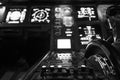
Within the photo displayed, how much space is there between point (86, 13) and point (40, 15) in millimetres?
1423

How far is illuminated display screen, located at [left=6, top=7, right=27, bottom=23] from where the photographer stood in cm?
439

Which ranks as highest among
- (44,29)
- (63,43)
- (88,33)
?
(44,29)

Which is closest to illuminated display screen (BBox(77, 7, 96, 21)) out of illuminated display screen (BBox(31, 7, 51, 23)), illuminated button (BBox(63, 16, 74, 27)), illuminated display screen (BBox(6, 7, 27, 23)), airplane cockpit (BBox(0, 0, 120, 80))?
airplane cockpit (BBox(0, 0, 120, 80))

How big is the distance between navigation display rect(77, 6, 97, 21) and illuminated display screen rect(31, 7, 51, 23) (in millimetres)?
964

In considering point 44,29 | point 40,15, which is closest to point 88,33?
point 44,29

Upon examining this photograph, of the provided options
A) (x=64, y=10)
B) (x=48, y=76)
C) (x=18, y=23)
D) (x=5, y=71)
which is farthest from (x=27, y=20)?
(x=48, y=76)

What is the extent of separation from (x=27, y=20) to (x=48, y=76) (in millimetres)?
3055

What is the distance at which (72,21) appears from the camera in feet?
14.3

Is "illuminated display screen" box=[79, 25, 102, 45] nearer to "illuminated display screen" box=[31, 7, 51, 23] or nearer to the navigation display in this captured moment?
the navigation display

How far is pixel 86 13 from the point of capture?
4.56 metres

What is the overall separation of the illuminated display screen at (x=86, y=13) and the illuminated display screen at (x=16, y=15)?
1.72 m

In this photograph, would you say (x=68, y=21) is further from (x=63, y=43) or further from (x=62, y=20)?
(x=63, y=43)

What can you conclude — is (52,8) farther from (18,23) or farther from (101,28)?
(101,28)

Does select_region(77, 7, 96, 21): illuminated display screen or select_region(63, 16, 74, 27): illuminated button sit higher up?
select_region(77, 7, 96, 21): illuminated display screen
